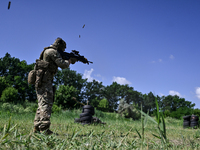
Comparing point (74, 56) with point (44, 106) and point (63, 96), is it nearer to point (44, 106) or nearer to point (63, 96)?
point (44, 106)

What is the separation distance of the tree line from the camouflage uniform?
31.0 ft

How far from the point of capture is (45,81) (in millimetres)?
3756

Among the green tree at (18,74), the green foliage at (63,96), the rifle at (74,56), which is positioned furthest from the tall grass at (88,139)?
the green tree at (18,74)

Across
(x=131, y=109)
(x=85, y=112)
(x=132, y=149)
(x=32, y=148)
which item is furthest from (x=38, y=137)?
(x=131, y=109)

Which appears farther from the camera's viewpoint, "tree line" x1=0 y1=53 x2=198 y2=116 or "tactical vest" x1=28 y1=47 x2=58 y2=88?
"tree line" x1=0 y1=53 x2=198 y2=116

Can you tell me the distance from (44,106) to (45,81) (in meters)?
0.59

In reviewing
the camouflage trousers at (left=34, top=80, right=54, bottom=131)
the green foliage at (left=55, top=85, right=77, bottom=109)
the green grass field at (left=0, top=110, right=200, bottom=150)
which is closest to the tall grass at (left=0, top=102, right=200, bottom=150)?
the green grass field at (left=0, top=110, right=200, bottom=150)

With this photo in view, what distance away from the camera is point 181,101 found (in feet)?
153

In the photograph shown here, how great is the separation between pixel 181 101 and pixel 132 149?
169 ft

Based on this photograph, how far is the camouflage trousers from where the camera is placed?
3434 millimetres

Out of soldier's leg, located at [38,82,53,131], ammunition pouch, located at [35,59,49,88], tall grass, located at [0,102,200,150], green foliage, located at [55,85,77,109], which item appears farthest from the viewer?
green foliage, located at [55,85,77,109]

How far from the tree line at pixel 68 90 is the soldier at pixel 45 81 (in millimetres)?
9456

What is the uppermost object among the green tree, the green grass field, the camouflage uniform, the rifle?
the green tree

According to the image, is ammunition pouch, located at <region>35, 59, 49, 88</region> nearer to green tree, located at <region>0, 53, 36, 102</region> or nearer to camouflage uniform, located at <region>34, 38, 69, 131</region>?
camouflage uniform, located at <region>34, 38, 69, 131</region>
